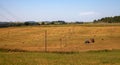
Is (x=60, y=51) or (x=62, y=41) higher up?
(x=60, y=51)

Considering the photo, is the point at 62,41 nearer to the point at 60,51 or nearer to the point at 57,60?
the point at 60,51

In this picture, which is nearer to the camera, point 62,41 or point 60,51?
point 60,51

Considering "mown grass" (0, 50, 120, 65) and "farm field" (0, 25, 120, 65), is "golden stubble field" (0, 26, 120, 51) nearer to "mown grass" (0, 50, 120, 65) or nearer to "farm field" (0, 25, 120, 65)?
"farm field" (0, 25, 120, 65)

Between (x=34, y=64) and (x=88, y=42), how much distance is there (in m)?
26.6

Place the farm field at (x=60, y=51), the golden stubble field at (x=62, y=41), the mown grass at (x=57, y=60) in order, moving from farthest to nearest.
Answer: the golden stubble field at (x=62, y=41), the farm field at (x=60, y=51), the mown grass at (x=57, y=60)

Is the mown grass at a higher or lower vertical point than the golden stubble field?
higher

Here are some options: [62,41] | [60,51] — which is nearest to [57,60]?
[60,51]

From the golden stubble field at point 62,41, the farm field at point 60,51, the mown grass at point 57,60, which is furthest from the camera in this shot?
the golden stubble field at point 62,41

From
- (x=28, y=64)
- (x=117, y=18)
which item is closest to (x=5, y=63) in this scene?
(x=28, y=64)

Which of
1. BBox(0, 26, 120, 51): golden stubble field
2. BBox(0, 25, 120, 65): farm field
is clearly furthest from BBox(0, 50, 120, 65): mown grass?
BBox(0, 26, 120, 51): golden stubble field

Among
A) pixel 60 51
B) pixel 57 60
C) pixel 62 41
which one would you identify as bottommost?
pixel 62 41

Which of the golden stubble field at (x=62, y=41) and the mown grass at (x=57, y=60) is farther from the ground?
the mown grass at (x=57, y=60)

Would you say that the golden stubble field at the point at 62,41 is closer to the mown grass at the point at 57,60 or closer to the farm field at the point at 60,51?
the farm field at the point at 60,51

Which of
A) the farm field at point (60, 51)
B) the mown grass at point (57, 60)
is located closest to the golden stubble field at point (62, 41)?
the farm field at point (60, 51)
